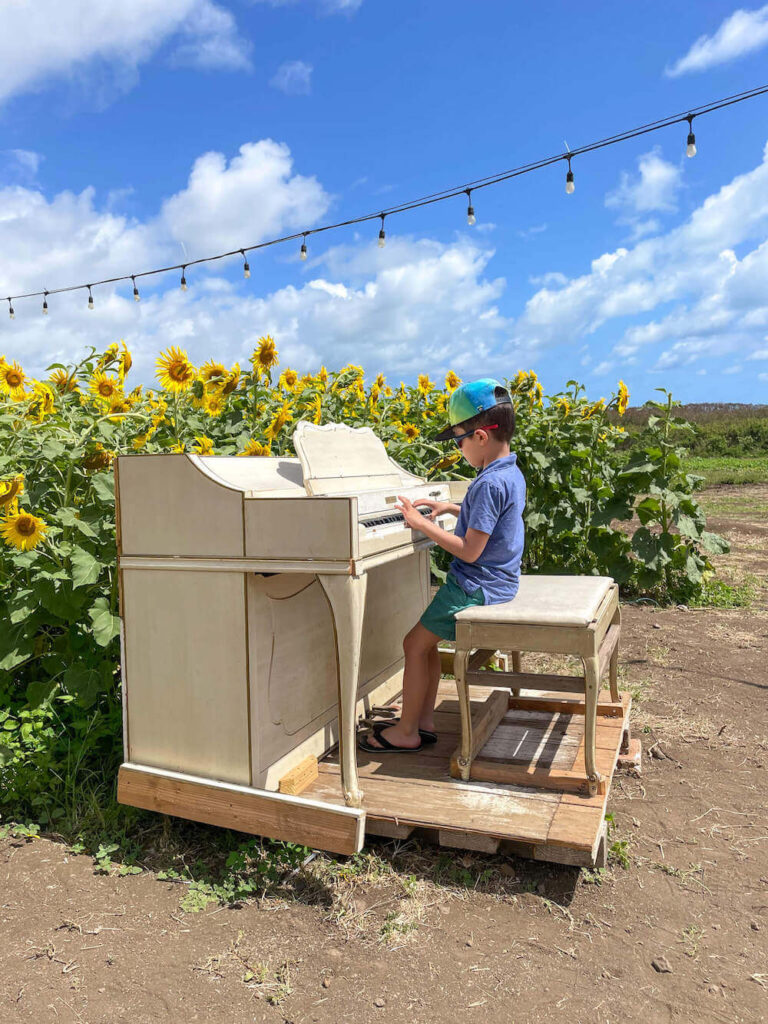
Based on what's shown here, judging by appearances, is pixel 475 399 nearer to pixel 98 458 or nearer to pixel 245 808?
pixel 98 458

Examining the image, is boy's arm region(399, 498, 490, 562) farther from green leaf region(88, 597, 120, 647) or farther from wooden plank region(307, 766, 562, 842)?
green leaf region(88, 597, 120, 647)

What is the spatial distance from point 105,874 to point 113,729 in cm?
75

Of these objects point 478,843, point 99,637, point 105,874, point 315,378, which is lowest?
point 105,874

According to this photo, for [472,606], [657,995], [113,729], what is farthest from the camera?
[113,729]

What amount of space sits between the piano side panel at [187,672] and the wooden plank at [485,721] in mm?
871

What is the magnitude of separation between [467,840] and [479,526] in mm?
1185

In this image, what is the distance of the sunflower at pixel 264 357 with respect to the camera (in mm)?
4734

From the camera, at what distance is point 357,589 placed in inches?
111

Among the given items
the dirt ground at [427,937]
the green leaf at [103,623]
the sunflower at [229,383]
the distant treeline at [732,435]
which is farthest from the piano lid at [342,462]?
the distant treeline at [732,435]

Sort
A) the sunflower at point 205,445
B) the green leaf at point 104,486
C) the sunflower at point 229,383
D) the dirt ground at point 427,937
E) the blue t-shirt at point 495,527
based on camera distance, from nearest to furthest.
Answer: the dirt ground at point 427,937, the blue t-shirt at point 495,527, the green leaf at point 104,486, the sunflower at point 205,445, the sunflower at point 229,383

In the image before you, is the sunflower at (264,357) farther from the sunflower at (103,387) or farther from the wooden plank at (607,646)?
the wooden plank at (607,646)

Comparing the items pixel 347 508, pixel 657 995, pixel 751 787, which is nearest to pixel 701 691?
pixel 751 787

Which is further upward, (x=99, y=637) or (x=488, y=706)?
(x=99, y=637)

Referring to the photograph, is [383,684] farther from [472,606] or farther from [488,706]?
[472,606]
